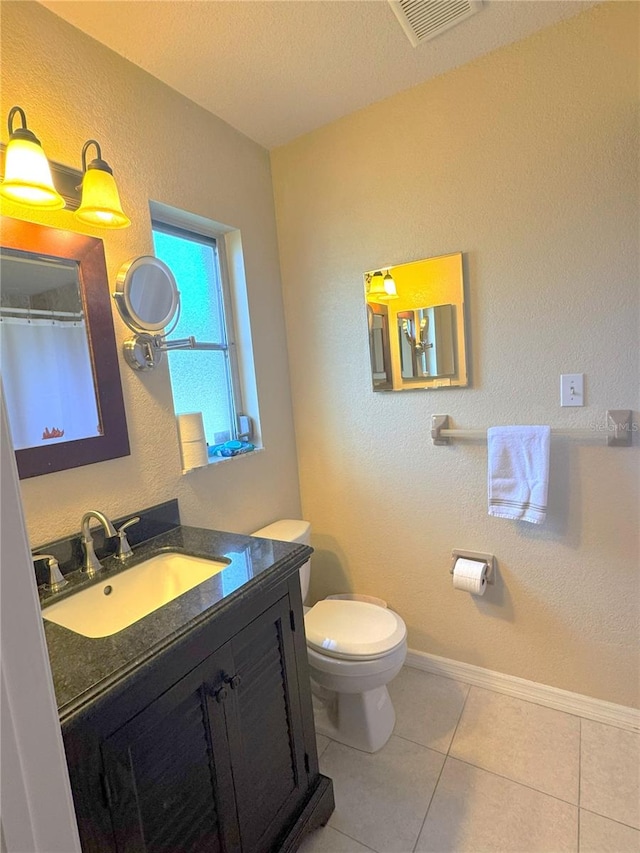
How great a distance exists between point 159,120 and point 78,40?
284mm

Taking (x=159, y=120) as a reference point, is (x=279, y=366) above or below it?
below

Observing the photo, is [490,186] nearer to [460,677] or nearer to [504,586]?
[504,586]

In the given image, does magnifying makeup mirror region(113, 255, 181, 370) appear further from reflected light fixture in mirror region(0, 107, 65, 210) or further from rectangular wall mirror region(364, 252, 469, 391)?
rectangular wall mirror region(364, 252, 469, 391)

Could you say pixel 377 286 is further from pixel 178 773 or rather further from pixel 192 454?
pixel 178 773

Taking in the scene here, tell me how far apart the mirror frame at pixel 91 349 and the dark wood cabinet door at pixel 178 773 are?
68cm

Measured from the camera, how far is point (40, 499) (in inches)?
45.7

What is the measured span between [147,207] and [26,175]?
54 cm

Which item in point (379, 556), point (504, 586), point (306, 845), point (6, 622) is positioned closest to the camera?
point (6, 622)

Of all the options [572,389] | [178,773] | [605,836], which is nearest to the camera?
[178,773]

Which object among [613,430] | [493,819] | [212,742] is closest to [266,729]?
[212,742]

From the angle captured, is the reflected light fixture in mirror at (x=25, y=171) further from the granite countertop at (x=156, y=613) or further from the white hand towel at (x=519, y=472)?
the white hand towel at (x=519, y=472)

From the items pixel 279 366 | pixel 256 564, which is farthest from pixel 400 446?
pixel 256 564

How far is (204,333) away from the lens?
1843mm

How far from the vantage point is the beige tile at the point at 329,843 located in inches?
49.3
